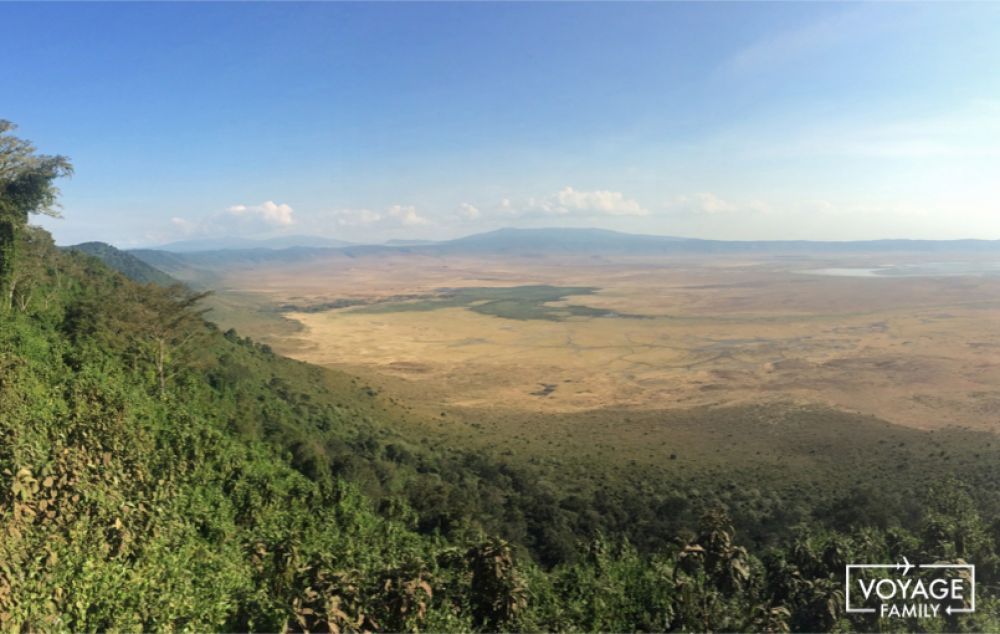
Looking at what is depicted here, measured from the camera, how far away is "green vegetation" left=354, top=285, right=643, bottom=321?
95.8 m

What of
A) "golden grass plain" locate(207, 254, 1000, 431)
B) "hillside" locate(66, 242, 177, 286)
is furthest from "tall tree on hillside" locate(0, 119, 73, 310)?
"hillside" locate(66, 242, 177, 286)

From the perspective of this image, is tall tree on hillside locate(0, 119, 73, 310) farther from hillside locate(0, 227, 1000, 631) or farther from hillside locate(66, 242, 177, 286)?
hillside locate(66, 242, 177, 286)

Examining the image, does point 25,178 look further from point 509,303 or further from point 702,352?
point 509,303

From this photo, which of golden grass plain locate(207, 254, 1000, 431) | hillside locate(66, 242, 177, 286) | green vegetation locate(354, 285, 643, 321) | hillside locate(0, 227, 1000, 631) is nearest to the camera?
hillside locate(0, 227, 1000, 631)

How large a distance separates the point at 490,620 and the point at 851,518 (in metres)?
16.1

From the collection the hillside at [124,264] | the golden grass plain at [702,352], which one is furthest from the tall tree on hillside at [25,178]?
the hillside at [124,264]

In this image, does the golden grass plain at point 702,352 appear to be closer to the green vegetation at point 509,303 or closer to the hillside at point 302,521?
the green vegetation at point 509,303

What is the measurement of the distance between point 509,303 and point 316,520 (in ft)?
332

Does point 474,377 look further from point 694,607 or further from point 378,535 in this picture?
point 694,607

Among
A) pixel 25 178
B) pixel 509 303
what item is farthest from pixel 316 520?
pixel 509 303

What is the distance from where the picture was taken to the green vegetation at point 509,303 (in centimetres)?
9581

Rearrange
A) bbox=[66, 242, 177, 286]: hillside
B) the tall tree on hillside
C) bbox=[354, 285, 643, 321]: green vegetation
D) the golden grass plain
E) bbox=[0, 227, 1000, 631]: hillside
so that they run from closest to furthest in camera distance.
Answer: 1. bbox=[0, 227, 1000, 631]: hillside
2. the tall tree on hillside
3. the golden grass plain
4. bbox=[66, 242, 177, 286]: hillside
5. bbox=[354, 285, 643, 321]: green vegetation

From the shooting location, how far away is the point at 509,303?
112625mm

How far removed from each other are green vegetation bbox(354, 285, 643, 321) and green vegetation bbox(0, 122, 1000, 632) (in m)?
69.1
